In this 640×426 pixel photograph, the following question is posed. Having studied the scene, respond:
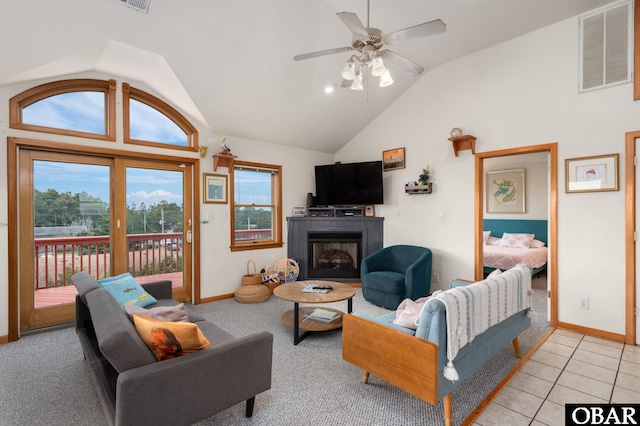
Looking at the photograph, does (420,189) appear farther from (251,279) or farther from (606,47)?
(251,279)

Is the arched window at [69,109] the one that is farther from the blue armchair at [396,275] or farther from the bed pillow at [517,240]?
the bed pillow at [517,240]

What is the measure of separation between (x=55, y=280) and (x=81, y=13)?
2.81m

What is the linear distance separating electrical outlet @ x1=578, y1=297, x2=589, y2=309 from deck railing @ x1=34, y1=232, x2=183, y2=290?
4.81 m

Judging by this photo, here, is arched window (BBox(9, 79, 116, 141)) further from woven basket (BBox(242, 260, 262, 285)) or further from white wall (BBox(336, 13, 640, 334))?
white wall (BBox(336, 13, 640, 334))

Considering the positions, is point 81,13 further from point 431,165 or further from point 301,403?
point 431,165

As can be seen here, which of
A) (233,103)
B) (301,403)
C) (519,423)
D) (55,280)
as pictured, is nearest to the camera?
(519,423)

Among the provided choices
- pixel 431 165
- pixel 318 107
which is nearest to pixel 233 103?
pixel 318 107

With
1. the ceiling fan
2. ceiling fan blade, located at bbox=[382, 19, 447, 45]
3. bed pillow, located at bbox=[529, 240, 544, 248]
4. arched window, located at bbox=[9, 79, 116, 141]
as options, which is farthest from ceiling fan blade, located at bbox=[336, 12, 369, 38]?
bed pillow, located at bbox=[529, 240, 544, 248]

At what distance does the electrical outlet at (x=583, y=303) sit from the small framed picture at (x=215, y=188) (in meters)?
4.51

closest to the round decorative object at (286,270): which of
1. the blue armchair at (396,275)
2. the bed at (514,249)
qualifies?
the blue armchair at (396,275)

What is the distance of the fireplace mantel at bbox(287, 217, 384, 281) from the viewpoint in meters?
5.02

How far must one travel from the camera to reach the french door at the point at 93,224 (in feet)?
10.6

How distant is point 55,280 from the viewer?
135 inches

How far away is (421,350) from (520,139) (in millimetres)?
3054
